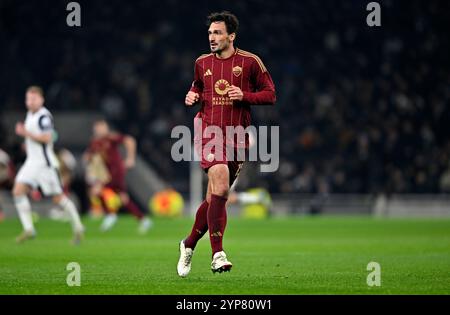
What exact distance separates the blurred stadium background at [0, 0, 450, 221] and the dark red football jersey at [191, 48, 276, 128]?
21.9 m

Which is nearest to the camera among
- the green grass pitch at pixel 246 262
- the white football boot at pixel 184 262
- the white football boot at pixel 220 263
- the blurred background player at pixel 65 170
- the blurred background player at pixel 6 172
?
the green grass pitch at pixel 246 262

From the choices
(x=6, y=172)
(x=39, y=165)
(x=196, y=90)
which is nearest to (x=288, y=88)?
(x=6, y=172)

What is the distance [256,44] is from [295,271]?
82.8 ft

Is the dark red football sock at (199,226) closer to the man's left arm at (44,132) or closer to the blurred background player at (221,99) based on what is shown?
the blurred background player at (221,99)

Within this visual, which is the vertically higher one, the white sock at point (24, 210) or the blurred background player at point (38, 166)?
the blurred background player at point (38, 166)

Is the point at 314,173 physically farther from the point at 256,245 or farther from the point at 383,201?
the point at 256,245

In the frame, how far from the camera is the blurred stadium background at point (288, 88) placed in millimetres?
34281

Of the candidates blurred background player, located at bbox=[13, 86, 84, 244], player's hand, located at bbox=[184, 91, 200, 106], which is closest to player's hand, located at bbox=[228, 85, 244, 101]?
player's hand, located at bbox=[184, 91, 200, 106]

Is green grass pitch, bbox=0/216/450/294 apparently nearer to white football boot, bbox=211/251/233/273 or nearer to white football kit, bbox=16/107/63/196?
white football boot, bbox=211/251/233/273

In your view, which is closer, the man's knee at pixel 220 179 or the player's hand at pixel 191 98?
the man's knee at pixel 220 179

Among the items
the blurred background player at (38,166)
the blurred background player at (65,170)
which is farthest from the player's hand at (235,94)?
the blurred background player at (65,170)
